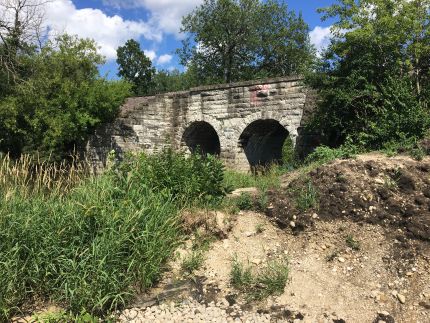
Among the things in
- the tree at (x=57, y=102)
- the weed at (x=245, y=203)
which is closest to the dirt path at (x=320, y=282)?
the weed at (x=245, y=203)

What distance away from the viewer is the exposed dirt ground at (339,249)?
11.9ft

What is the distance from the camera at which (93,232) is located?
13.2 feet

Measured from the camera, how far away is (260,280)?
12.9 ft

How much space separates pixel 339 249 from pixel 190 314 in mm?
1841

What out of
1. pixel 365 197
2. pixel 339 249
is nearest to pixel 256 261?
pixel 339 249

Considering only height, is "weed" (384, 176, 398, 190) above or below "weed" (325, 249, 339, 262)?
above

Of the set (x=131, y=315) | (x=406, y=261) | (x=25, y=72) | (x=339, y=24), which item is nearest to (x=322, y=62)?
(x=339, y=24)

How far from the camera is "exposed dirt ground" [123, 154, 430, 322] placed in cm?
362

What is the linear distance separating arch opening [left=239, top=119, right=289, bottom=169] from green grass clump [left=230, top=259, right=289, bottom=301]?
783cm

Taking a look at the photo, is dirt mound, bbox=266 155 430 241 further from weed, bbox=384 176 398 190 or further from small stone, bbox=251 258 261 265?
small stone, bbox=251 258 261 265

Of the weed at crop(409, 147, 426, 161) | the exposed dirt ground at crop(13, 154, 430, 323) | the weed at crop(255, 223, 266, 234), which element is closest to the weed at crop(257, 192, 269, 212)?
the exposed dirt ground at crop(13, 154, 430, 323)

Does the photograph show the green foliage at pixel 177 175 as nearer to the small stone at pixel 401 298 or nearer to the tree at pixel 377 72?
the small stone at pixel 401 298

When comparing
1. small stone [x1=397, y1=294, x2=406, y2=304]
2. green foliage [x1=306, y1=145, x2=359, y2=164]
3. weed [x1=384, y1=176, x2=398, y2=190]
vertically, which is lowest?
small stone [x1=397, y1=294, x2=406, y2=304]

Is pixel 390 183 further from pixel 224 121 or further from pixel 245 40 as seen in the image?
pixel 245 40
